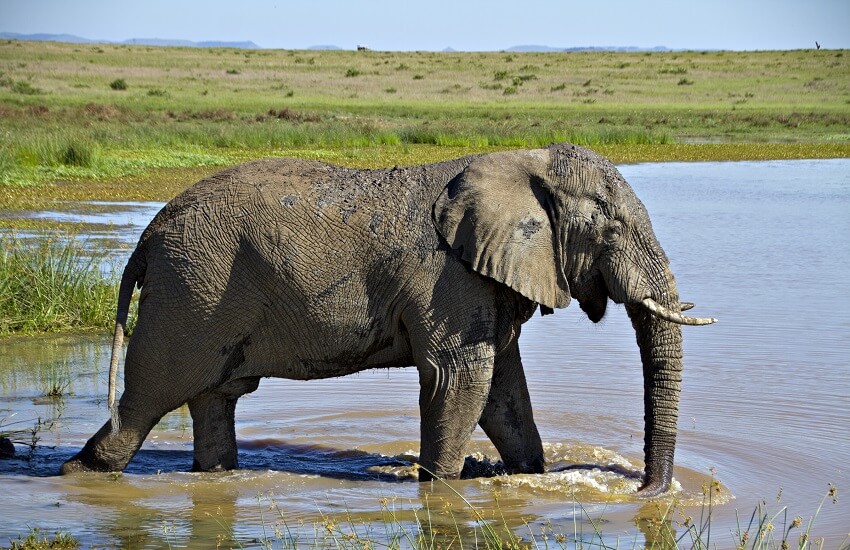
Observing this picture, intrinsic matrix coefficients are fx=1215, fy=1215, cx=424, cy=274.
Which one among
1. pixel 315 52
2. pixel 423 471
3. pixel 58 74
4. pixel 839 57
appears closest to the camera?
pixel 423 471

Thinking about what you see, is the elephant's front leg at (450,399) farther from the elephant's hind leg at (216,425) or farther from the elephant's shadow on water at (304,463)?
the elephant's hind leg at (216,425)

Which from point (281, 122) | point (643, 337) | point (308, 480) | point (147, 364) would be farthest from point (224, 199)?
point (281, 122)

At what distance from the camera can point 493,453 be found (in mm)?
7859

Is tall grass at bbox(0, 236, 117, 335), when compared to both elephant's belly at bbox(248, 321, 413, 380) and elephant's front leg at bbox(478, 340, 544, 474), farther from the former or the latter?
elephant's front leg at bbox(478, 340, 544, 474)

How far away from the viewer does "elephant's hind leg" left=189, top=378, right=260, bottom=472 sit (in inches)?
264

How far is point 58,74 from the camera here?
5734cm

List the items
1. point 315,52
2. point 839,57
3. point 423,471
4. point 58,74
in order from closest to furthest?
point 423,471 < point 58,74 < point 839,57 < point 315,52

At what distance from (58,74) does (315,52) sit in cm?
3091

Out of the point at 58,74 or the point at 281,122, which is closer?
the point at 281,122

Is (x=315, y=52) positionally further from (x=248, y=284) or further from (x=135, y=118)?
(x=248, y=284)

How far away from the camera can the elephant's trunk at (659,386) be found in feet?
21.1

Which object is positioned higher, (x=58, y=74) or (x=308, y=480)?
(x=58, y=74)

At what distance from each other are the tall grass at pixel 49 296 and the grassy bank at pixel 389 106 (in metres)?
10.3

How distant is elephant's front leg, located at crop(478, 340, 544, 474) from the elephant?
1.18 ft
